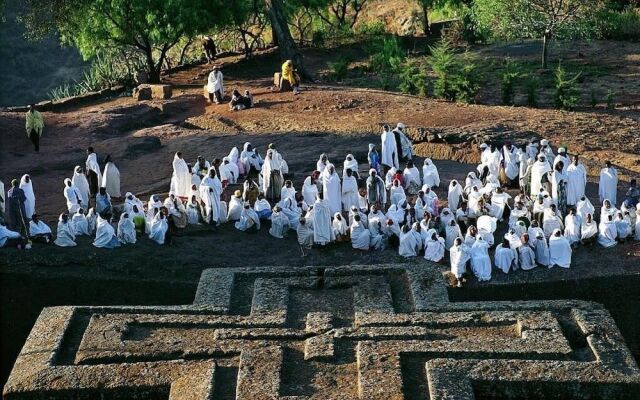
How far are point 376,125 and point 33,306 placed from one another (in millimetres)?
10917

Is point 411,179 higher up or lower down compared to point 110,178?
lower down

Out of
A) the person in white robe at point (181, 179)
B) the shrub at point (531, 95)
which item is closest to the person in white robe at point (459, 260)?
the person in white robe at point (181, 179)

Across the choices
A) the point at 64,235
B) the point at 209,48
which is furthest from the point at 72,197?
the point at 209,48

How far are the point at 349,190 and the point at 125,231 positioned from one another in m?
4.25

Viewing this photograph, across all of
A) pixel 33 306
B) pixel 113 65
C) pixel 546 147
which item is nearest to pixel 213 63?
pixel 113 65

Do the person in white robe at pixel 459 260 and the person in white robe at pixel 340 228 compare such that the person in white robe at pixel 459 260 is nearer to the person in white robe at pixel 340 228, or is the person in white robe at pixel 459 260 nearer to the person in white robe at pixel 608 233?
A: the person in white robe at pixel 340 228

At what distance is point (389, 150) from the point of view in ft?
66.7

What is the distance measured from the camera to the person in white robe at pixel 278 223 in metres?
16.8

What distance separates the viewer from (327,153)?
21.2 m

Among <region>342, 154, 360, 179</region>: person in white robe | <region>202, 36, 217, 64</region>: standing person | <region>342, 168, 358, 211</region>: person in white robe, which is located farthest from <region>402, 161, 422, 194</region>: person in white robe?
<region>202, 36, 217, 64</region>: standing person

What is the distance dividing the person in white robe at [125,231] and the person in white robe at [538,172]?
7.31 metres

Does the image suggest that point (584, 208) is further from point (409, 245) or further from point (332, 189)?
point (332, 189)

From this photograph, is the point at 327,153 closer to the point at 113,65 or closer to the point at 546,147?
the point at 546,147

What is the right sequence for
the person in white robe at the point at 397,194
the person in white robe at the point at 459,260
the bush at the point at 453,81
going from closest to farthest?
the person in white robe at the point at 459,260, the person in white robe at the point at 397,194, the bush at the point at 453,81
